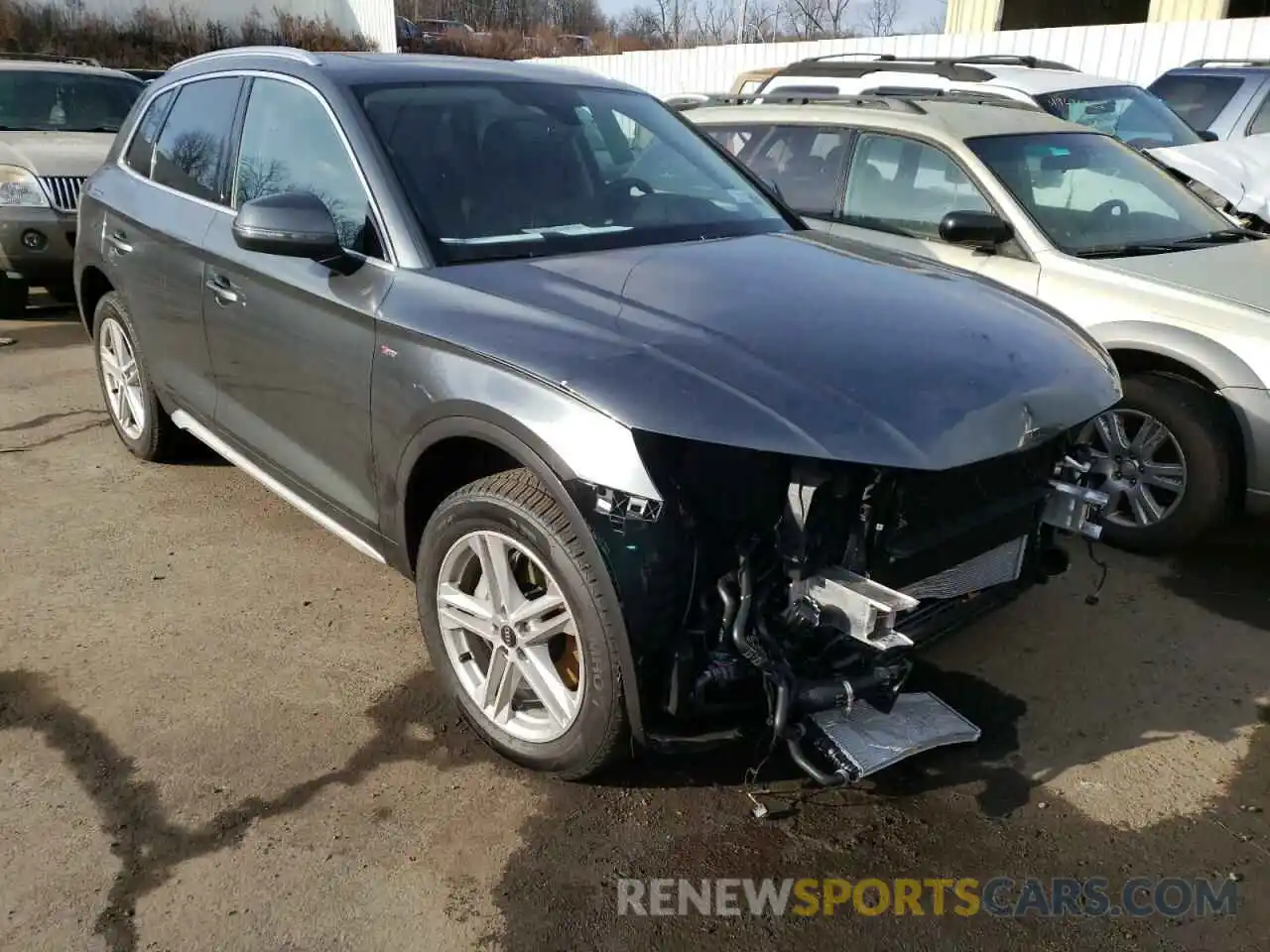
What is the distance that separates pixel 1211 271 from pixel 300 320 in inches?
145

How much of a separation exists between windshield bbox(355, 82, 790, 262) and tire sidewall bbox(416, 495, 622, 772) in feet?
2.61

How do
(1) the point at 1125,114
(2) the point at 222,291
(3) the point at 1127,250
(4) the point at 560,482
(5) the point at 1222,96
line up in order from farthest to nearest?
1. (5) the point at 1222,96
2. (1) the point at 1125,114
3. (3) the point at 1127,250
4. (2) the point at 222,291
5. (4) the point at 560,482

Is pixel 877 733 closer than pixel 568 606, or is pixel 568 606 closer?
pixel 568 606

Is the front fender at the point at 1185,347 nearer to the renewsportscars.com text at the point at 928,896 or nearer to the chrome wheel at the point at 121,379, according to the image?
the renewsportscars.com text at the point at 928,896

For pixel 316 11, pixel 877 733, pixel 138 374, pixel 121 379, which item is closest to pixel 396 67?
pixel 138 374

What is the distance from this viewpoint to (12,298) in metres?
8.34

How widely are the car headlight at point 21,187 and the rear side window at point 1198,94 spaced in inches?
372

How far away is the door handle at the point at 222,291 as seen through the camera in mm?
3635

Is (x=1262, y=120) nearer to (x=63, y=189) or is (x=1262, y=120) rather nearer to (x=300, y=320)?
(x=300, y=320)

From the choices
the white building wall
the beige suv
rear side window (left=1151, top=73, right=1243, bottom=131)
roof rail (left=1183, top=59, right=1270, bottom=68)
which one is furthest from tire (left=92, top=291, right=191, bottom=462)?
the white building wall

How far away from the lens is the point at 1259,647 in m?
3.68

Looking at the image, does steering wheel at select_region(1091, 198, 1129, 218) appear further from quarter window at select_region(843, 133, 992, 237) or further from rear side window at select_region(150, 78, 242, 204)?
rear side window at select_region(150, 78, 242, 204)

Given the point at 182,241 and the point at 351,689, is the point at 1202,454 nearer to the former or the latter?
the point at 351,689

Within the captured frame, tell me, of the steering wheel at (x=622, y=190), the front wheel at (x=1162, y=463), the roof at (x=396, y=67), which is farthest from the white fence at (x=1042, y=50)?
the front wheel at (x=1162, y=463)
